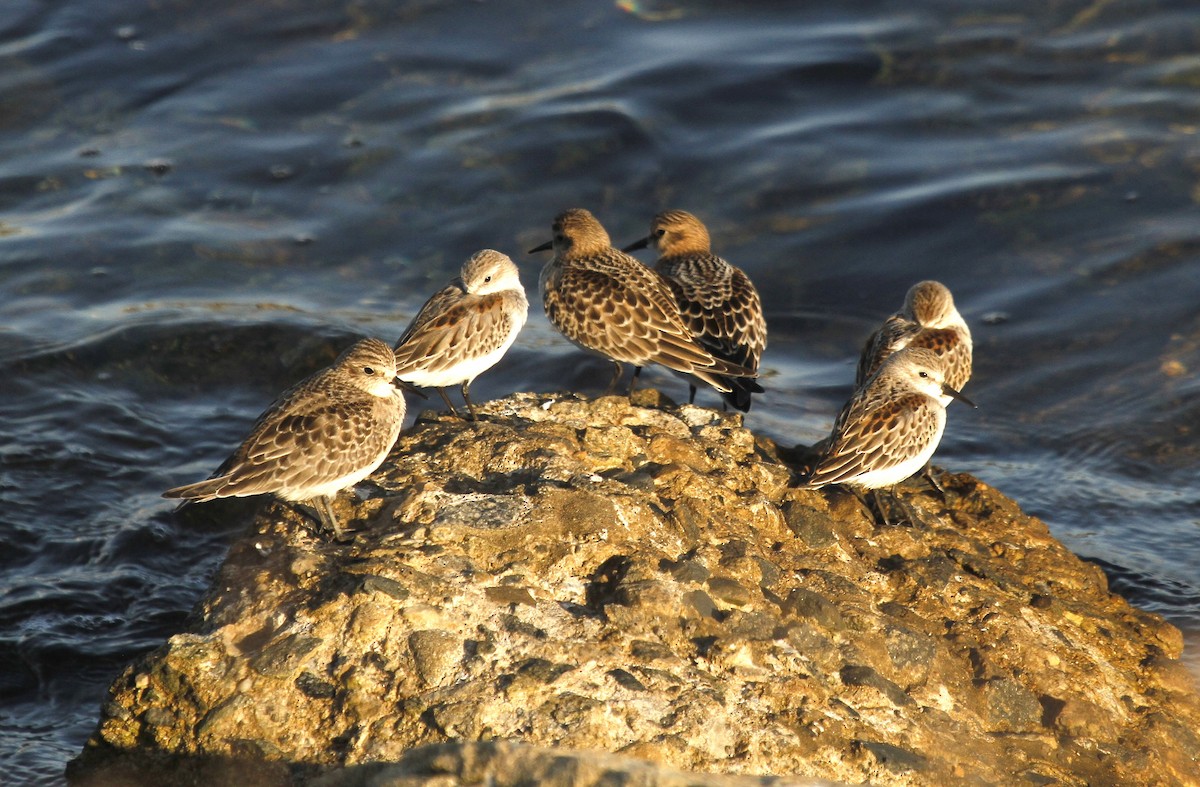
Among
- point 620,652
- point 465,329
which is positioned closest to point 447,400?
point 465,329

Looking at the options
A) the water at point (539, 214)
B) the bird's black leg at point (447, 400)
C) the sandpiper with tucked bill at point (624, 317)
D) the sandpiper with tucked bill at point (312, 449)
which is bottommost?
the water at point (539, 214)

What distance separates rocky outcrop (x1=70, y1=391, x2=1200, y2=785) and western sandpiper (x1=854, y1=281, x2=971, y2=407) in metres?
2.07

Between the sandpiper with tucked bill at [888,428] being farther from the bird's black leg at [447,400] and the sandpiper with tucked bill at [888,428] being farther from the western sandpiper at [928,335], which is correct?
the bird's black leg at [447,400]

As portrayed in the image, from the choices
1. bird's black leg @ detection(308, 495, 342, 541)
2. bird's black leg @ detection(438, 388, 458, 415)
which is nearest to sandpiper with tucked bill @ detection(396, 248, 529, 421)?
bird's black leg @ detection(438, 388, 458, 415)

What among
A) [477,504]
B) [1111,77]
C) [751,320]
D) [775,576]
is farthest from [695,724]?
[1111,77]

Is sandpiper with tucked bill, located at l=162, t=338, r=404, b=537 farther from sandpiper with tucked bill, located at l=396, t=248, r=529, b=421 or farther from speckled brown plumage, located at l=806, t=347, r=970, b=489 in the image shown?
speckled brown plumage, located at l=806, t=347, r=970, b=489

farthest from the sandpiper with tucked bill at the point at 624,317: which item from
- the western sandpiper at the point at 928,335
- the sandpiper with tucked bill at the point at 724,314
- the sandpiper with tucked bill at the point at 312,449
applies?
the sandpiper with tucked bill at the point at 312,449

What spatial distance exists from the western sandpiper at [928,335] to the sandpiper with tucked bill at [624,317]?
771mm

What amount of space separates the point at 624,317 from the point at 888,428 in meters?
2.05

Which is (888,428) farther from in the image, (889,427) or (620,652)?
(620,652)

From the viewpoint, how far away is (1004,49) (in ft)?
48.6

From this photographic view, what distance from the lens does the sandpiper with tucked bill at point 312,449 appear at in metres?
5.63

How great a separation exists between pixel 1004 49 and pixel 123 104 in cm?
983

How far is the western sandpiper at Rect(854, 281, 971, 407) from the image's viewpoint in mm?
7906
